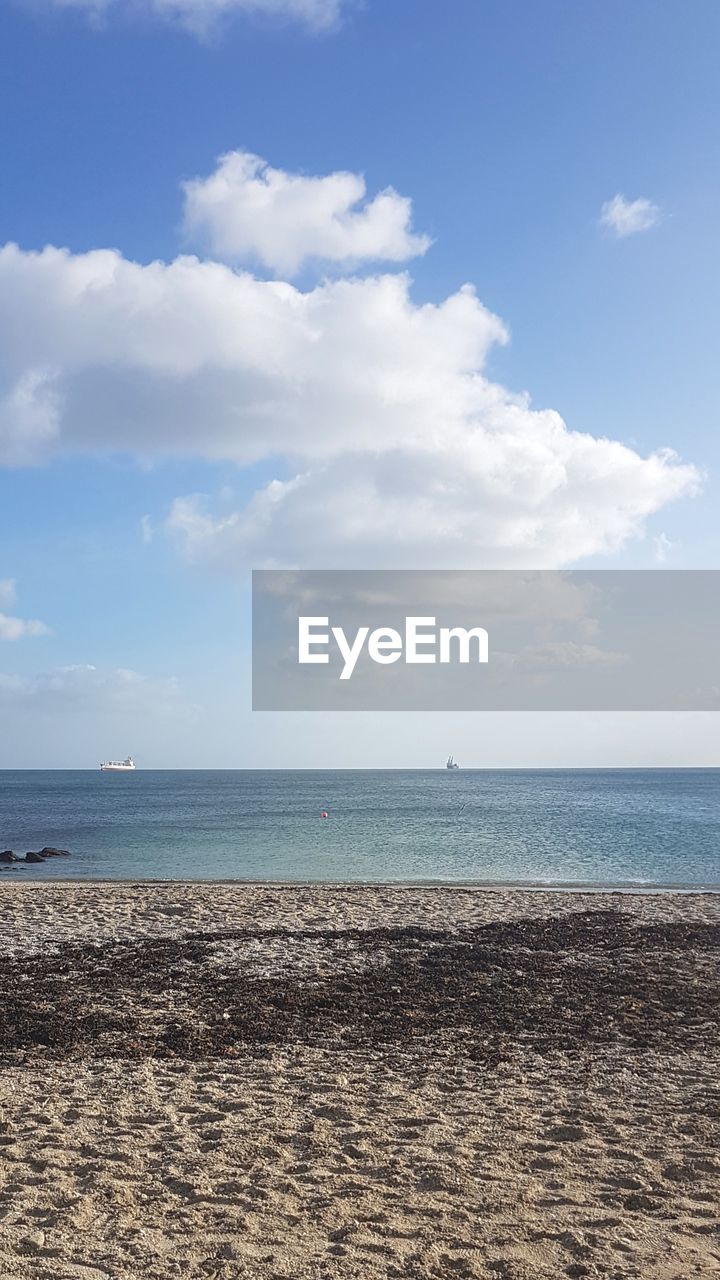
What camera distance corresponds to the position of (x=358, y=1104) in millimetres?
8008

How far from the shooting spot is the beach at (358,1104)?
5535mm

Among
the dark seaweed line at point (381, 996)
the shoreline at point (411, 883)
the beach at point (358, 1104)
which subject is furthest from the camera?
the shoreline at point (411, 883)

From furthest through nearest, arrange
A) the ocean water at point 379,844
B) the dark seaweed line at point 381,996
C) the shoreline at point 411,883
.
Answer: the ocean water at point 379,844 → the shoreline at point 411,883 → the dark seaweed line at point 381,996

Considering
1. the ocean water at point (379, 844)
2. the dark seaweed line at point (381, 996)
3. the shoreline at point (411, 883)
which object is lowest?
the ocean water at point (379, 844)

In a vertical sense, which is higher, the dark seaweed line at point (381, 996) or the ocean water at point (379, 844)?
the dark seaweed line at point (381, 996)

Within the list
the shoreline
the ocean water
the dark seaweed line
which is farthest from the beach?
the ocean water

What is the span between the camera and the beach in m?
5.54

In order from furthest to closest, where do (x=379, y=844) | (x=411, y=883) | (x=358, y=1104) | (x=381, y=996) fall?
(x=379, y=844), (x=411, y=883), (x=381, y=996), (x=358, y=1104)

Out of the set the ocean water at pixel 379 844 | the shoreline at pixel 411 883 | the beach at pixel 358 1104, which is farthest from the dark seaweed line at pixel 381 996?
the ocean water at pixel 379 844

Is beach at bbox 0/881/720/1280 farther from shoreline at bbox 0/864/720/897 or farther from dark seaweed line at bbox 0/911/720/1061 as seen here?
shoreline at bbox 0/864/720/897

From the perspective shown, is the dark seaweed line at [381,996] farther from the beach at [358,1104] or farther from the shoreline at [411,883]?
the shoreline at [411,883]

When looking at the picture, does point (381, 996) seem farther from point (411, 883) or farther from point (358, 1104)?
point (411, 883)

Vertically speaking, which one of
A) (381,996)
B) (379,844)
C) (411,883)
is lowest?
(379,844)

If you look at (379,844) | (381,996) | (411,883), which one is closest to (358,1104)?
(381,996)
